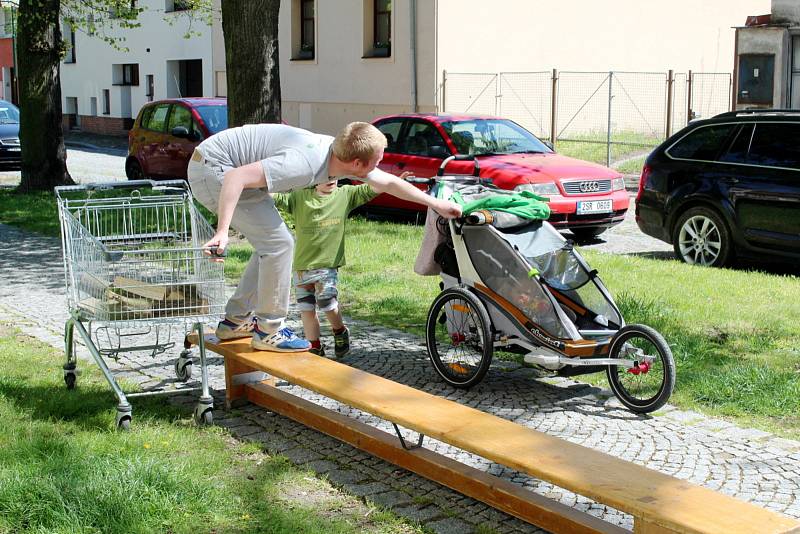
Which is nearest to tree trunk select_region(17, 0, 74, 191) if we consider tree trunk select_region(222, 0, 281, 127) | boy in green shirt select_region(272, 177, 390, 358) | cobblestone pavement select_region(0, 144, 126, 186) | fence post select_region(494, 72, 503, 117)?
cobblestone pavement select_region(0, 144, 126, 186)

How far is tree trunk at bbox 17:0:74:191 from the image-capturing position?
19297mm

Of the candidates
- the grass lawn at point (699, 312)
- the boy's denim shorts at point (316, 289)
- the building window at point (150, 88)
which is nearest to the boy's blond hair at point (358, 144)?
the boy's denim shorts at point (316, 289)

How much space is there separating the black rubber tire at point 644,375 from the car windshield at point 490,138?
8.68 metres

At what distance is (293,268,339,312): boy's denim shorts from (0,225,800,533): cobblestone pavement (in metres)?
0.57

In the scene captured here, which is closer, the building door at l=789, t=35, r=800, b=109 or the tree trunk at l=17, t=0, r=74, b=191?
the tree trunk at l=17, t=0, r=74, b=191

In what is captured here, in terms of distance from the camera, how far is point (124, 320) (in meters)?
5.79

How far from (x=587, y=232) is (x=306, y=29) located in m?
18.1

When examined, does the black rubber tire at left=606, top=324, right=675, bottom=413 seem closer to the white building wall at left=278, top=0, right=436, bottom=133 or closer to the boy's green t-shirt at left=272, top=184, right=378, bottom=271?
the boy's green t-shirt at left=272, top=184, right=378, bottom=271

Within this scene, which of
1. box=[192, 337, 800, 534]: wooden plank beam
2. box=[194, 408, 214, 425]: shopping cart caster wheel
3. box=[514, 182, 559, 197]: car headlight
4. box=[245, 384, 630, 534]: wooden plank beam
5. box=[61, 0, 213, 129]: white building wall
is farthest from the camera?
box=[61, 0, 213, 129]: white building wall

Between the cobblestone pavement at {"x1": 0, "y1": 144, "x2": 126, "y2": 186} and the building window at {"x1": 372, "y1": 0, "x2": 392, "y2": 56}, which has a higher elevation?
the building window at {"x1": 372, "y1": 0, "x2": 392, "y2": 56}

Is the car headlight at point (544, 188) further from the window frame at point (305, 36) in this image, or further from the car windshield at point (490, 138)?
the window frame at point (305, 36)

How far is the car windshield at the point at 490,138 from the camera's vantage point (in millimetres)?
15039

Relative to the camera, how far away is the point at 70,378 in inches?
260

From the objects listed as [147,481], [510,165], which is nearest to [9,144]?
[510,165]
